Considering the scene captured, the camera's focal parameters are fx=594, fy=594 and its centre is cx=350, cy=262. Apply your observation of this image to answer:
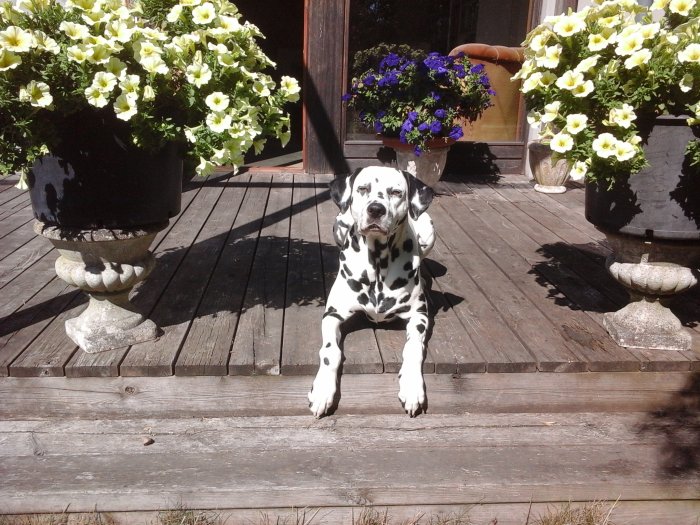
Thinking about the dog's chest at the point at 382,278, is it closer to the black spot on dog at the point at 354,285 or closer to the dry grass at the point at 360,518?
the black spot on dog at the point at 354,285

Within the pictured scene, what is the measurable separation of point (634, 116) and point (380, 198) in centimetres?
112

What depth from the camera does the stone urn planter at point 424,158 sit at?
5680 mm

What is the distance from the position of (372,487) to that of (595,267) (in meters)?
2.37

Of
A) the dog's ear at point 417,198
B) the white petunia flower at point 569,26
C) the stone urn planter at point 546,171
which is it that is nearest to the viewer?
the white petunia flower at point 569,26

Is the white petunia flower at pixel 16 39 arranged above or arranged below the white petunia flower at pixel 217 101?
above

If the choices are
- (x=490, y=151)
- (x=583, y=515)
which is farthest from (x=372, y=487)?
(x=490, y=151)

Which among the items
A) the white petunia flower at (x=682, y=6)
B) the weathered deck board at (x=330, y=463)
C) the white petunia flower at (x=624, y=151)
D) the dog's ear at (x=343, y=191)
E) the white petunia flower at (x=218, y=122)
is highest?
the white petunia flower at (x=682, y=6)

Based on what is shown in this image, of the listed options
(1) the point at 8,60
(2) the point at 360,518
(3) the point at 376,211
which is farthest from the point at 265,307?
(1) the point at 8,60

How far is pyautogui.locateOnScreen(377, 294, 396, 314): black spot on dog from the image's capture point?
2.97m

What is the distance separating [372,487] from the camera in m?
2.52

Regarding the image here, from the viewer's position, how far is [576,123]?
2.54 meters

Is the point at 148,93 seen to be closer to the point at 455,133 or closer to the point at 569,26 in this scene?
the point at 569,26

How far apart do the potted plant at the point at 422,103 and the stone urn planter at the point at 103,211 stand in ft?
10.5

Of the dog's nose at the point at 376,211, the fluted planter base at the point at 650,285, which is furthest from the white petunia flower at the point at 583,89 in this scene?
the dog's nose at the point at 376,211
